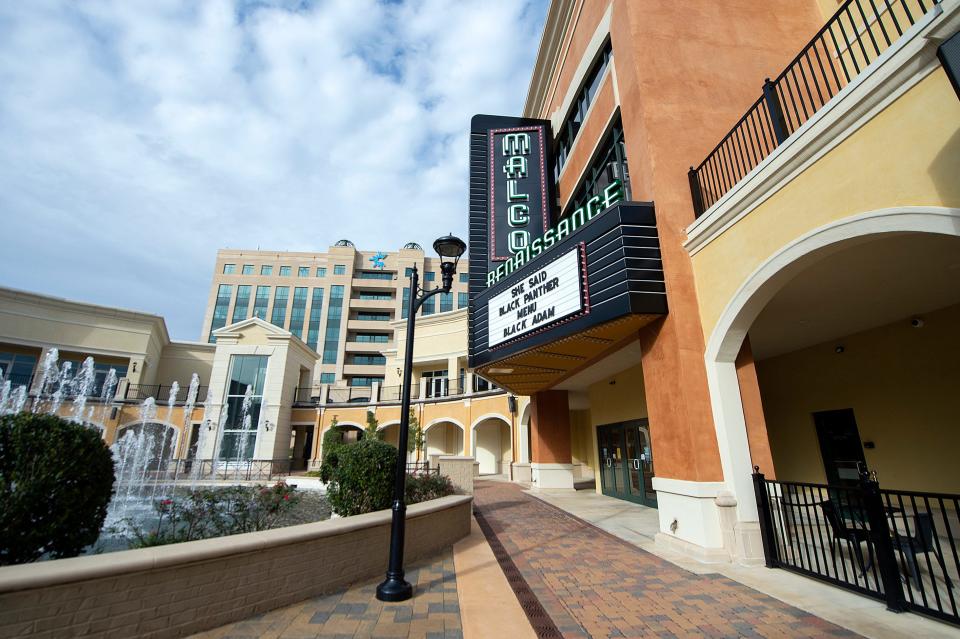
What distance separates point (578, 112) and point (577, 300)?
8.48 meters

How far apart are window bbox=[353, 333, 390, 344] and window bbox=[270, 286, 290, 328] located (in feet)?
31.7

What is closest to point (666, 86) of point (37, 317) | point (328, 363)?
point (37, 317)

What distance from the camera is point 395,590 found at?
4.93 metres

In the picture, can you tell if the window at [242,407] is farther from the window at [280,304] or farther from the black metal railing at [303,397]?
the window at [280,304]

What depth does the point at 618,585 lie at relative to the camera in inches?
220

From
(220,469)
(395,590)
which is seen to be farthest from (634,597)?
(220,469)

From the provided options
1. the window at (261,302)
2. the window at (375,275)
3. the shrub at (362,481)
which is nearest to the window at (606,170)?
the shrub at (362,481)

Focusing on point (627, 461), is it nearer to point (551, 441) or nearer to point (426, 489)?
point (551, 441)

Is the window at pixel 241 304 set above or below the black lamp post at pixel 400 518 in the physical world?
above

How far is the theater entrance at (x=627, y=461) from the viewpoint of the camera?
40.7ft

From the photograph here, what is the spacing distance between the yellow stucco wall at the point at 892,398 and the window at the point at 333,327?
165 ft

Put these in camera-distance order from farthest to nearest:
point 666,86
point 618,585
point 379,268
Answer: point 379,268 < point 666,86 < point 618,585

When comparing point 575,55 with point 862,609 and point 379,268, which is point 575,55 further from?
point 379,268

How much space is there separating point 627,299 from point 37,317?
117ft
